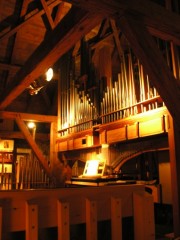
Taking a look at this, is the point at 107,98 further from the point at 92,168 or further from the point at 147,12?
the point at 147,12

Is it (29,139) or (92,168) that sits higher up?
(29,139)

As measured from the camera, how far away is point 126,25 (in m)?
2.63

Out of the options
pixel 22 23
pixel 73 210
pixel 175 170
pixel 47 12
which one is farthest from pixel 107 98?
pixel 73 210

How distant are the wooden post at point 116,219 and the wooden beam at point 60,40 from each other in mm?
1827

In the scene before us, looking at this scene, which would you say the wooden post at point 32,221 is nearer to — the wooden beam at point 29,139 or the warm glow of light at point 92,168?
the warm glow of light at point 92,168

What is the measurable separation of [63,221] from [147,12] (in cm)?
210

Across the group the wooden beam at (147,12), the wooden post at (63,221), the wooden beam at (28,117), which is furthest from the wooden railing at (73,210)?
the wooden beam at (28,117)

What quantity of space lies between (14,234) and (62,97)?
269 inches

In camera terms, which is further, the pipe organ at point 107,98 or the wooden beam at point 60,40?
the pipe organ at point 107,98

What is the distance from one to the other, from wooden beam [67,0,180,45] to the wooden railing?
160 centimetres

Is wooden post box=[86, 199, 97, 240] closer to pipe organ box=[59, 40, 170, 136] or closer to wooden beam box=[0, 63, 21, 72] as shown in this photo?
pipe organ box=[59, 40, 170, 136]

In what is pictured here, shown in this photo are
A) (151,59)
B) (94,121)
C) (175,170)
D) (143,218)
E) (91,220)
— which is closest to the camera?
(91,220)

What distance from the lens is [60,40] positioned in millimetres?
3512

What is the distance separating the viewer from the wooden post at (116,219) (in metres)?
1.74
